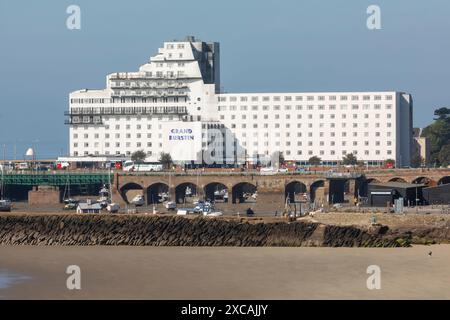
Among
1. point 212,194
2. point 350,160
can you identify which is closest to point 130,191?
point 212,194

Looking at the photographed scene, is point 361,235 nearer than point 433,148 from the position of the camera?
Yes

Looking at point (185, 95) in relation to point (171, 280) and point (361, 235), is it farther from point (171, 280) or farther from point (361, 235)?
point (171, 280)

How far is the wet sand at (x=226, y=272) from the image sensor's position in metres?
58.1

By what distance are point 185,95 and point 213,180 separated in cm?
3021

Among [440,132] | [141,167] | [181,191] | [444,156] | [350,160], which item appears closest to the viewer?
[181,191]

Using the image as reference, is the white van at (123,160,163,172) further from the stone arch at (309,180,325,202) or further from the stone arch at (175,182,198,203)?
the stone arch at (309,180,325,202)

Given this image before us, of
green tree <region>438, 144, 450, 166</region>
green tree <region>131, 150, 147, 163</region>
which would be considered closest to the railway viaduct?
green tree <region>131, 150, 147, 163</region>

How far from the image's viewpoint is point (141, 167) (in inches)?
5689

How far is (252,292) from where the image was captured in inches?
2288

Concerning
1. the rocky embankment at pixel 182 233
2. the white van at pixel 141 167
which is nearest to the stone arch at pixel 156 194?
the white van at pixel 141 167

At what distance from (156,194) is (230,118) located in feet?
88.0

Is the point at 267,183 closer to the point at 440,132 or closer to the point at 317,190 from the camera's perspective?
the point at 317,190
